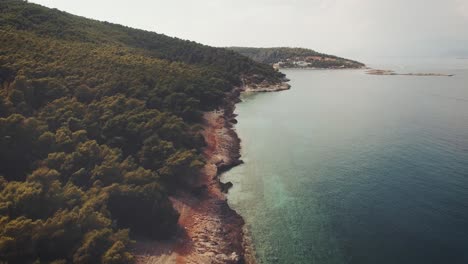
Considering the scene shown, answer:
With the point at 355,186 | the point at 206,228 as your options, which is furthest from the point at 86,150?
the point at 355,186

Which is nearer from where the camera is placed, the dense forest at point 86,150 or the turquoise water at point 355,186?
the dense forest at point 86,150

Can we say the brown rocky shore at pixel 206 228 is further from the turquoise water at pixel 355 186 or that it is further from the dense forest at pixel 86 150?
the turquoise water at pixel 355 186

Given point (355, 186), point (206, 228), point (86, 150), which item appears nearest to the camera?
point (206, 228)

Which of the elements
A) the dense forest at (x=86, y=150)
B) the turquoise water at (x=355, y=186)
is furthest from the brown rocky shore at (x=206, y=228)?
the turquoise water at (x=355, y=186)

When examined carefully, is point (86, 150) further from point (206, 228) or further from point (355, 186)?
point (355, 186)

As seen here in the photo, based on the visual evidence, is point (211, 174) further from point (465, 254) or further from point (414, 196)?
point (465, 254)
